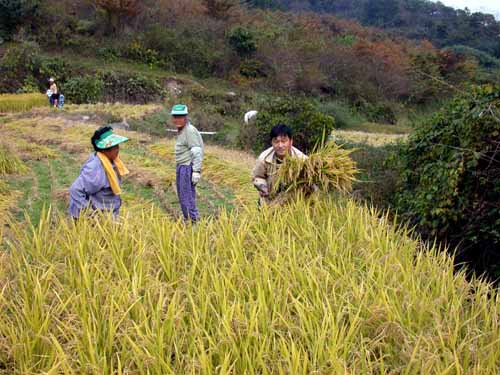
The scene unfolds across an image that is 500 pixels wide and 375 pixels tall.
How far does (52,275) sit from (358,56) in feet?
135

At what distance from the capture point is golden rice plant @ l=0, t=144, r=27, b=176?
8453 millimetres

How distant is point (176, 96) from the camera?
91.5 ft

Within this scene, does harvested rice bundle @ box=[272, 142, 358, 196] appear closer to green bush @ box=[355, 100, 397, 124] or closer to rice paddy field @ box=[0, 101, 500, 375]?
rice paddy field @ box=[0, 101, 500, 375]

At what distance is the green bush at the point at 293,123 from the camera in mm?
11344

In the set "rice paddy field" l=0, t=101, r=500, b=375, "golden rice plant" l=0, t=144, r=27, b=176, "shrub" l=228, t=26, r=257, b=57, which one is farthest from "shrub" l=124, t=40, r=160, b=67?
"rice paddy field" l=0, t=101, r=500, b=375

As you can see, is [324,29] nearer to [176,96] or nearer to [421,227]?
[176,96]

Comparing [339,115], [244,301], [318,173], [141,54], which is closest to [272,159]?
[318,173]

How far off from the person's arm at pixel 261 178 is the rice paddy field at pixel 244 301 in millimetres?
382

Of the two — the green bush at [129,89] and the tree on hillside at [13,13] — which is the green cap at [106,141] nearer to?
the green bush at [129,89]

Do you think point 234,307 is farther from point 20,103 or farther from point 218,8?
point 218,8

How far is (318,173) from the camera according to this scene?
400 centimetres

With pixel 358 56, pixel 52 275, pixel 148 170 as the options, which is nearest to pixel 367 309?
pixel 52 275

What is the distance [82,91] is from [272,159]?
21771mm

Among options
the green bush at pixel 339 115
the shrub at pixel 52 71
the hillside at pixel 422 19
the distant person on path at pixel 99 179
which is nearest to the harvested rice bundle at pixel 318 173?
the distant person on path at pixel 99 179
